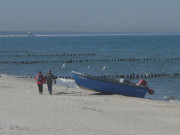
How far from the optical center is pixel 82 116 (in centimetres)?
1552

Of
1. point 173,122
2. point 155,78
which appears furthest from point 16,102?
point 155,78

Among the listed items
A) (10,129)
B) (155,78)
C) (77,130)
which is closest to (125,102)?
(77,130)

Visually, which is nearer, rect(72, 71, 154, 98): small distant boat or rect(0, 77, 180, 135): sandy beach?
rect(0, 77, 180, 135): sandy beach

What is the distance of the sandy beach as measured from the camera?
1322 centimetres

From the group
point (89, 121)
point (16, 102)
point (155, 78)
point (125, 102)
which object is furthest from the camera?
point (155, 78)

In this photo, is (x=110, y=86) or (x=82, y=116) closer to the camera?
(x=82, y=116)

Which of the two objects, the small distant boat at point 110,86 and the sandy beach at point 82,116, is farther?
the small distant boat at point 110,86

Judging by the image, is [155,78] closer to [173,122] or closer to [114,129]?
[173,122]

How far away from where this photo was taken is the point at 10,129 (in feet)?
40.9

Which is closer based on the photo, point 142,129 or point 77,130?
point 77,130

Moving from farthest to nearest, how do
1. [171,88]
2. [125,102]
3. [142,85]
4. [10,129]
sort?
[171,88], [142,85], [125,102], [10,129]

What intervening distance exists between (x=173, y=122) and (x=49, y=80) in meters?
8.36

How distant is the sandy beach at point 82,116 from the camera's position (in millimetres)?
13222

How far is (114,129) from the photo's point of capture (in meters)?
13.8
